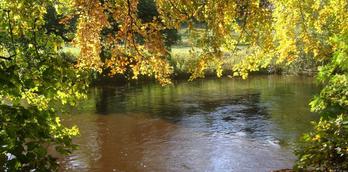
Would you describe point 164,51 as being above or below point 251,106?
above

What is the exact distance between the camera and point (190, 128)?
787 inches

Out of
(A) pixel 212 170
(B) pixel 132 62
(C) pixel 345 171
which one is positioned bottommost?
(A) pixel 212 170

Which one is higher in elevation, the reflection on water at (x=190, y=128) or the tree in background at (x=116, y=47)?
the tree in background at (x=116, y=47)

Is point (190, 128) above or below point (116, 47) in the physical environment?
below

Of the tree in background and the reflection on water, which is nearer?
the tree in background

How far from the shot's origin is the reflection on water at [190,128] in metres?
15.0

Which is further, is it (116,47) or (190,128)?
(190,128)

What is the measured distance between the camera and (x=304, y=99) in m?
27.1

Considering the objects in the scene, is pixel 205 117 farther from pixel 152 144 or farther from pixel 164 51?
pixel 164 51

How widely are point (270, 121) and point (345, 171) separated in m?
15.6

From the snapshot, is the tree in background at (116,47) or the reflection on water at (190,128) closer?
the tree in background at (116,47)

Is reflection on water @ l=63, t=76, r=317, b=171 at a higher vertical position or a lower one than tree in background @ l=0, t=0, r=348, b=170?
lower

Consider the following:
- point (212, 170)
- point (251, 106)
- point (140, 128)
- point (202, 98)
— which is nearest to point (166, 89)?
point (202, 98)

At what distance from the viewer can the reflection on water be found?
1498cm
